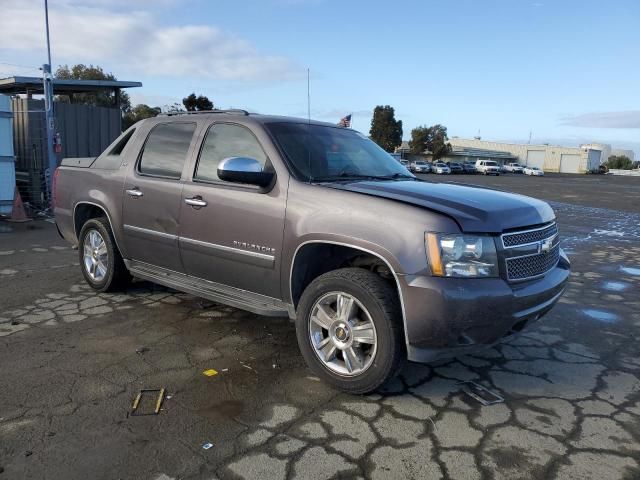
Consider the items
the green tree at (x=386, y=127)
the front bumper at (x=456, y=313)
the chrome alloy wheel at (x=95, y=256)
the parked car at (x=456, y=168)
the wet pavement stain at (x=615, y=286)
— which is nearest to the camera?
the front bumper at (x=456, y=313)

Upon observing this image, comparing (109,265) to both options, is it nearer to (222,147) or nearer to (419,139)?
(222,147)

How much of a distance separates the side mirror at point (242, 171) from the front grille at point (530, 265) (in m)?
1.77

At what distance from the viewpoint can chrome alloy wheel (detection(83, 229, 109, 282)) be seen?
17.8ft

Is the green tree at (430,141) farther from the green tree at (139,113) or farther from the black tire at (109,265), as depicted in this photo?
the black tire at (109,265)

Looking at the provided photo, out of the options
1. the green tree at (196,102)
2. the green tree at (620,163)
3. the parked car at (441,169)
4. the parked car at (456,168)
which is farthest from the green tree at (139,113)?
the green tree at (620,163)

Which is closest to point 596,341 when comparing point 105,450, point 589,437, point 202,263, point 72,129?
point 589,437

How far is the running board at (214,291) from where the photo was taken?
388cm

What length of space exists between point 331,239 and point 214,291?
1358 millimetres

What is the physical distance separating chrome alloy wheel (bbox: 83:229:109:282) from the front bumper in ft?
11.6

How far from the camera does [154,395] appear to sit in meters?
3.36

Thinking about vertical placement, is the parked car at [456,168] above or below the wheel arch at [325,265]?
below

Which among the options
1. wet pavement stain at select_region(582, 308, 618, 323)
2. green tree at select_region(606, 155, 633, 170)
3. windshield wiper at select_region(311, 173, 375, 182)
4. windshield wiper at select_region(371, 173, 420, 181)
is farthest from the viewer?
green tree at select_region(606, 155, 633, 170)

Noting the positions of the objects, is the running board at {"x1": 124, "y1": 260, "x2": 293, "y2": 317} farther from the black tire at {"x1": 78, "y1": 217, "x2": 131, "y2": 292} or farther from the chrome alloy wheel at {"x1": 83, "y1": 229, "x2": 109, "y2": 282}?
the chrome alloy wheel at {"x1": 83, "y1": 229, "x2": 109, "y2": 282}

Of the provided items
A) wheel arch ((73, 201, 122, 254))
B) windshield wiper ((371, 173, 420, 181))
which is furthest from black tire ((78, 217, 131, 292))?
windshield wiper ((371, 173, 420, 181))
